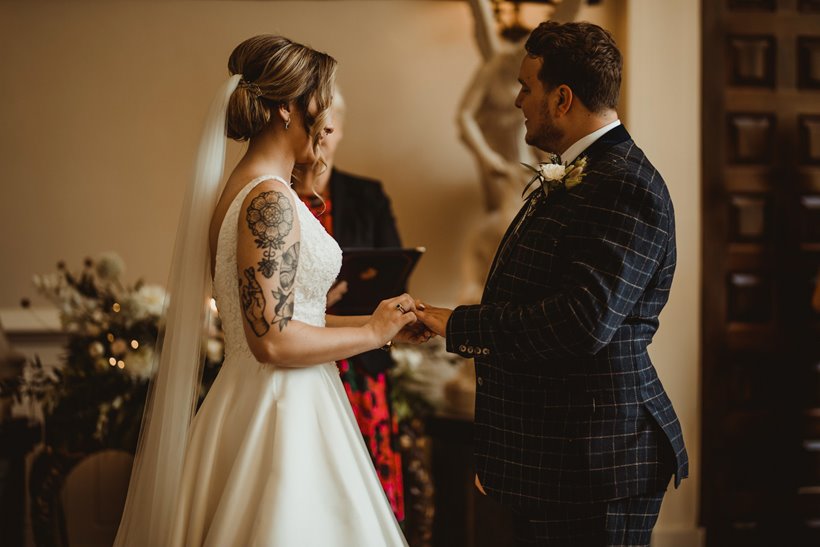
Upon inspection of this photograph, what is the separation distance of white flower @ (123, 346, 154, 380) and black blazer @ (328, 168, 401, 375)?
2.81ft

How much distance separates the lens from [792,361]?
3867mm

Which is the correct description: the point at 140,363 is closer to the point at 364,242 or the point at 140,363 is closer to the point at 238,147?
the point at 364,242

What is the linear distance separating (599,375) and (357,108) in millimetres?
2580

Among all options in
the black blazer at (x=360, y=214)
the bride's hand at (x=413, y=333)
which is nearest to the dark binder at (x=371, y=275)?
the black blazer at (x=360, y=214)

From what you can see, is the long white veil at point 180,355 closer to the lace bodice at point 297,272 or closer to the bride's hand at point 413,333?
the lace bodice at point 297,272

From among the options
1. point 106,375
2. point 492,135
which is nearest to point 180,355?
point 106,375

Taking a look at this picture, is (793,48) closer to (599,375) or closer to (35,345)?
(599,375)

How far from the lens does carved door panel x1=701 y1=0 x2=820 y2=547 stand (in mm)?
3838

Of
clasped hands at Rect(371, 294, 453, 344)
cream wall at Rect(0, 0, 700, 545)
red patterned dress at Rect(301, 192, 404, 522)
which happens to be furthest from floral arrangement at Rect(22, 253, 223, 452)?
clasped hands at Rect(371, 294, 453, 344)

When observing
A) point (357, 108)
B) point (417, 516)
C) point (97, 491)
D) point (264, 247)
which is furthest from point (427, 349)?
point (264, 247)

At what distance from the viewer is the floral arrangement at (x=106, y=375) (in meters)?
3.02

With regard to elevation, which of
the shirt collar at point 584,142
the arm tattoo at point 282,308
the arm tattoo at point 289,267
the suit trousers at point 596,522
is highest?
the shirt collar at point 584,142

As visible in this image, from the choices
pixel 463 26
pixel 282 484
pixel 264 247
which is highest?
pixel 463 26

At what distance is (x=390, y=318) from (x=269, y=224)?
45 centimetres
